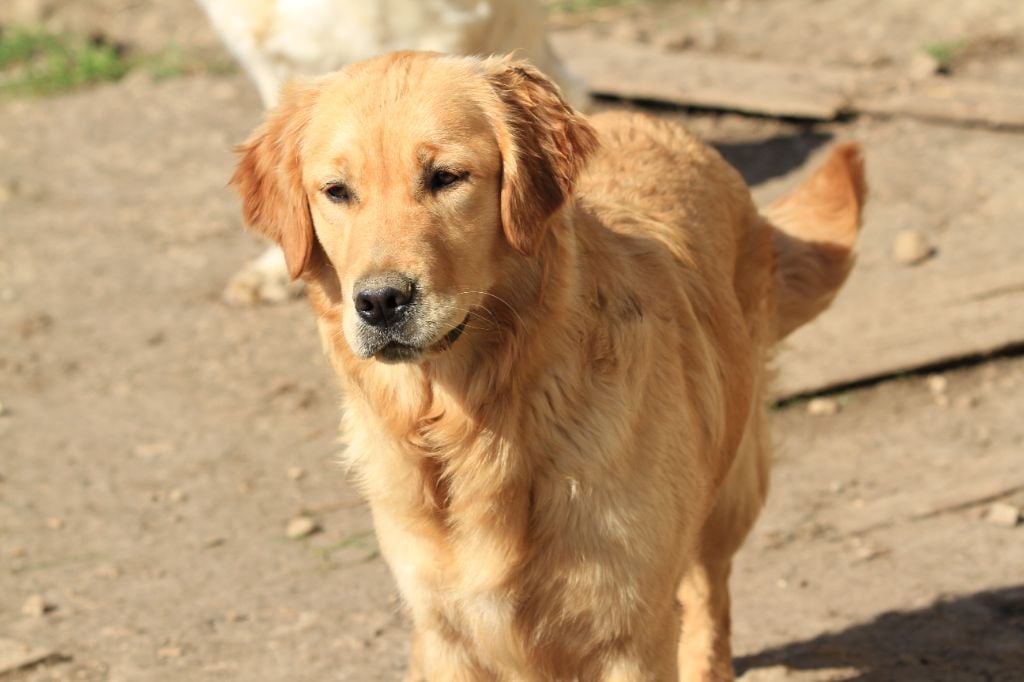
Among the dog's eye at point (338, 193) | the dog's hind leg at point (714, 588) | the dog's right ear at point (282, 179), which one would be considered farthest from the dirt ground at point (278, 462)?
the dog's eye at point (338, 193)

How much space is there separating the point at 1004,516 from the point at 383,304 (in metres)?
3.05

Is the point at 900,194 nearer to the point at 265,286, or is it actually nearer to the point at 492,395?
the point at 265,286

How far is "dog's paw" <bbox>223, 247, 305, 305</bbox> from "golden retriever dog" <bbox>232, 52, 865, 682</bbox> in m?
3.64

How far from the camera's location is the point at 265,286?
24.1 feet

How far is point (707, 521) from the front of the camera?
4.38m

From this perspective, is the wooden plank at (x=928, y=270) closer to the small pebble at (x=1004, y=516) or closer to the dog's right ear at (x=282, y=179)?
→ the small pebble at (x=1004, y=516)

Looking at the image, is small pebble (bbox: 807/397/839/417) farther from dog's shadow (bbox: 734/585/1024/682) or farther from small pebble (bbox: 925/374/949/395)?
dog's shadow (bbox: 734/585/1024/682)

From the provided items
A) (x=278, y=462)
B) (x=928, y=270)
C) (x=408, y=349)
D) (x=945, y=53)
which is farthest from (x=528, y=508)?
(x=945, y=53)

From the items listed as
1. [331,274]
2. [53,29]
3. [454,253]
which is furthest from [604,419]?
[53,29]

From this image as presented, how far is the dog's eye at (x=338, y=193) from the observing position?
3383 mm

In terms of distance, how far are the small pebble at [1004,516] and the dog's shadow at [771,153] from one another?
→ 299 cm

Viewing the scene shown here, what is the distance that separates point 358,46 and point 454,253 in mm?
3855

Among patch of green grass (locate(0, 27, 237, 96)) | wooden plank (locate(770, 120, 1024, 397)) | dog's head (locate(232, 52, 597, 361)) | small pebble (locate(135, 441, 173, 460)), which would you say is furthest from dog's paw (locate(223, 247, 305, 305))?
dog's head (locate(232, 52, 597, 361))

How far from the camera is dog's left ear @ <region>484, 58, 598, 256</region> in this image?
11.0ft
